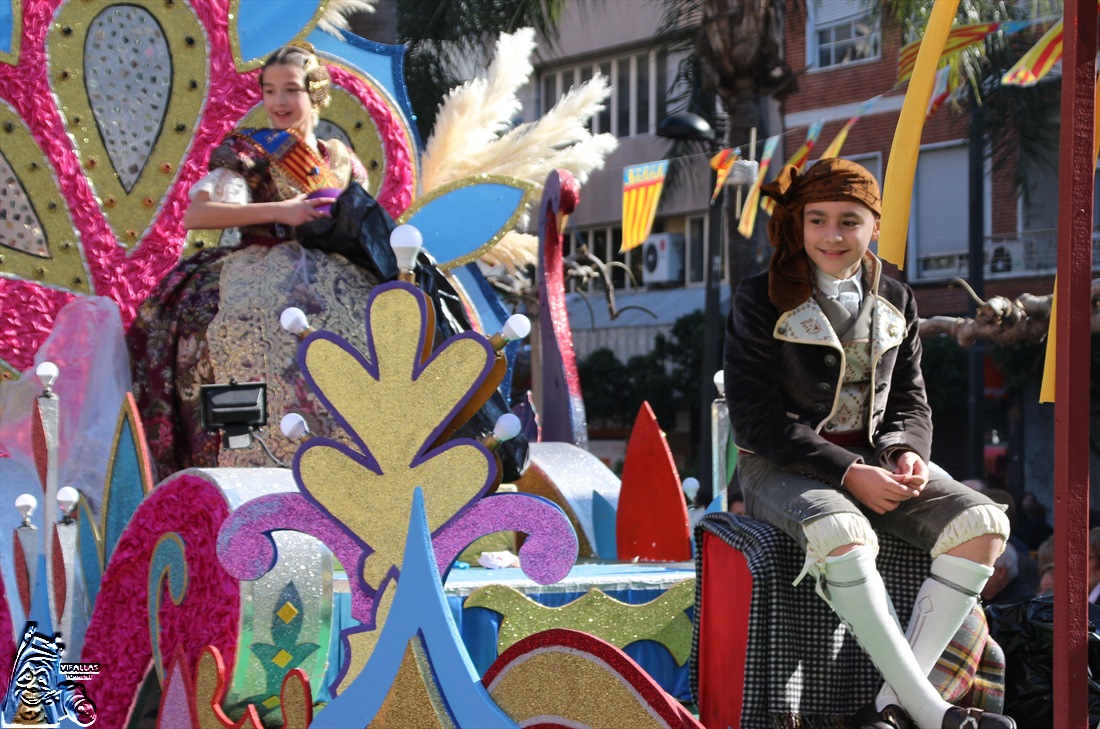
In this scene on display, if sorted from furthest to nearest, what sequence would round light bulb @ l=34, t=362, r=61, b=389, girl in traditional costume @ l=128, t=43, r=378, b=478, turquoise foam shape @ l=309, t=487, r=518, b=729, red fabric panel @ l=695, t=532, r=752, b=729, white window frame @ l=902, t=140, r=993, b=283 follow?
1. white window frame @ l=902, t=140, r=993, b=283
2. girl in traditional costume @ l=128, t=43, r=378, b=478
3. round light bulb @ l=34, t=362, r=61, b=389
4. red fabric panel @ l=695, t=532, r=752, b=729
5. turquoise foam shape @ l=309, t=487, r=518, b=729

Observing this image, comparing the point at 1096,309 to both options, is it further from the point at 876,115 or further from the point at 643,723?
the point at 876,115

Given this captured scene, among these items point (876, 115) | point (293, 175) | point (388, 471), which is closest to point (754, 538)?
point (388, 471)

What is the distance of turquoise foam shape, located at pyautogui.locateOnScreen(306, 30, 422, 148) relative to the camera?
6055 mm

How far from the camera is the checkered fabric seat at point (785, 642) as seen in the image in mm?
3143

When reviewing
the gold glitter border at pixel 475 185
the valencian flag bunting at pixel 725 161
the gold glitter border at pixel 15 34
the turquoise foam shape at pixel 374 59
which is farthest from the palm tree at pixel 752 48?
the gold glitter border at pixel 15 34

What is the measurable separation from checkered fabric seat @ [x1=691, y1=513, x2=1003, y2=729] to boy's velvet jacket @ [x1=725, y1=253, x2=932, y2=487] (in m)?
0.22

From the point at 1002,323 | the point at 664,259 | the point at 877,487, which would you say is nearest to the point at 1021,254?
the point at 664,259

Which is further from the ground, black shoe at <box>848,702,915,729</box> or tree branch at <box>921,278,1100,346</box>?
tree branch at <box>921,278,1100,346</box>

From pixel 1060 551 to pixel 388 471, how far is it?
1.37 m

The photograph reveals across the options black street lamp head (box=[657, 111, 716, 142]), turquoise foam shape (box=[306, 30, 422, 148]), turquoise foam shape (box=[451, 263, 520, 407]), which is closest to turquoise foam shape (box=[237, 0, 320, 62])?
turquoise foam shape (box=[306, 30, 422, 148])

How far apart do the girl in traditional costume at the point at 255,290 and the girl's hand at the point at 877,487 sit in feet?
6.86

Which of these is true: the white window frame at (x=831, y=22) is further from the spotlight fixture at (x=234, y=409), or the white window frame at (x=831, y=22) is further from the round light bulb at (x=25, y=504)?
the round light bulb at (x=25, y=504)

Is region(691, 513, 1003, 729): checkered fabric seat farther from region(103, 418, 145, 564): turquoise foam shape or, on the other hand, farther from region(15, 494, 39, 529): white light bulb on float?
region(15, 494, 39, 529): white light bulb on float

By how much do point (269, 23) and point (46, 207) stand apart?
121 centimetres
